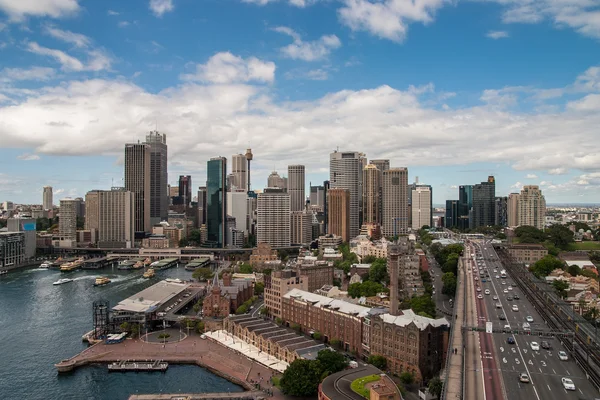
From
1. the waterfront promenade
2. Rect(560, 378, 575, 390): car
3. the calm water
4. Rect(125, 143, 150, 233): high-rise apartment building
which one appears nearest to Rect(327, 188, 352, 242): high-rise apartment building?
Rect(125, 143, 150, 233): high-rise apartment building

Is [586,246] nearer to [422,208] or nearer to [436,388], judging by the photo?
[422,208]

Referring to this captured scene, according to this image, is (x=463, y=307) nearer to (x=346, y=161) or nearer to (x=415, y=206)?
(x=346, y=161)

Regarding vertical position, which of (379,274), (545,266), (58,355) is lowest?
(58,355)

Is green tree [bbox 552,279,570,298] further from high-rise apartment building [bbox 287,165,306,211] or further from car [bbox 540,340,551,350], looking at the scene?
high-rise apartment building [bbox 287,165,306,211]

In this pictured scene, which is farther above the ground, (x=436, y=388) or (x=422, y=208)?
(x=422, y=208)

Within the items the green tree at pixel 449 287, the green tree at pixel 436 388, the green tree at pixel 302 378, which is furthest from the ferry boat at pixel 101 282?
the green tree at pixel 436 388

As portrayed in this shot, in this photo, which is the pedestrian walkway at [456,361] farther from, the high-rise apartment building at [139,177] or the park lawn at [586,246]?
the high-rise apartment building at [139,177]

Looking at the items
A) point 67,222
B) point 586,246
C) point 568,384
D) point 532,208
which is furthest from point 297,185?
point 568,384
